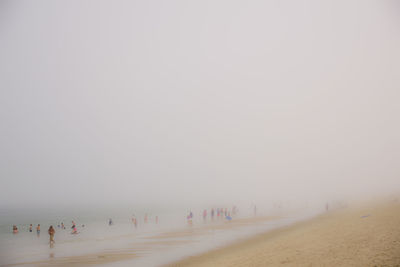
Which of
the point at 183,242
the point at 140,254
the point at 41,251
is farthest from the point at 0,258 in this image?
the point at 183,242

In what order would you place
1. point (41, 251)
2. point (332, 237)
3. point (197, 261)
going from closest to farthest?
point (332, 237), point (197, 261), point (41, 251)

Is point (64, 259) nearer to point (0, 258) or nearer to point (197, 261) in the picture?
point (0, 258)

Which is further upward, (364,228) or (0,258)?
(364,228)

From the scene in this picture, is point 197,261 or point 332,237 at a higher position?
point 332,237

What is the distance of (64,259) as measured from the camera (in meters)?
22.2

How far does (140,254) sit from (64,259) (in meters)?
6.35

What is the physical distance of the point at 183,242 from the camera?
28.1 m

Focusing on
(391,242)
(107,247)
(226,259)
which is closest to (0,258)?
(107,247)

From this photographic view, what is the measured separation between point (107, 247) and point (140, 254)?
6.20 meters


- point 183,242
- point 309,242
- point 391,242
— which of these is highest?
point 391,242

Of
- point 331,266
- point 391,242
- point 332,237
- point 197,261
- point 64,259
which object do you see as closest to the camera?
point 331,266

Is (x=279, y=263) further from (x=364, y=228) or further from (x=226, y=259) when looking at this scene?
(x=364, y=228)

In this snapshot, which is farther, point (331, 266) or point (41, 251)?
point (41, 251)

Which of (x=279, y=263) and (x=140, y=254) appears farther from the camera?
(x=140, y=254)
